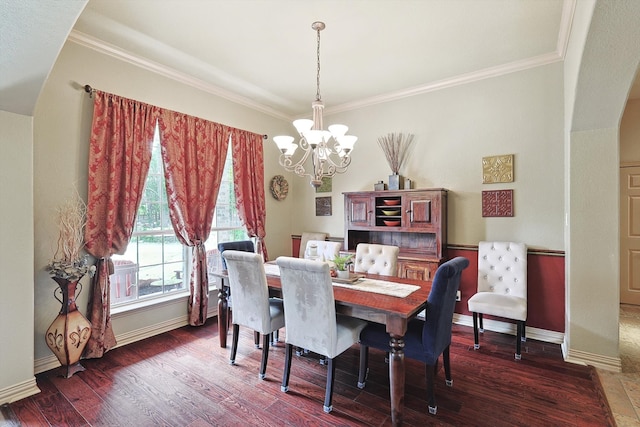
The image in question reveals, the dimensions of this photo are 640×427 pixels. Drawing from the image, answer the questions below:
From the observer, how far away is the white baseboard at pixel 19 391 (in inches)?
87.0

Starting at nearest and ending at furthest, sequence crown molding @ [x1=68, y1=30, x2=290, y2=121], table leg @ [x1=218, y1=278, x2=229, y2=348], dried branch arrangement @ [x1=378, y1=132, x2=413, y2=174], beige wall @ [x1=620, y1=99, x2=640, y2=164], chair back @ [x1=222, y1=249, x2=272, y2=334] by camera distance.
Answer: chair back @ [x1=222, y1=249, x2=272, y2=334], crown molding @ [x1=68, y1=30, x2=290, y2=121], table leg @ [x1=218, y1=278, x2=229, y2=348], dried branch arrangement @ [x1=378, y1=132, x2=413, y2=174], beige wall @ [x1=620, y1=99, x2=640, y2=164]

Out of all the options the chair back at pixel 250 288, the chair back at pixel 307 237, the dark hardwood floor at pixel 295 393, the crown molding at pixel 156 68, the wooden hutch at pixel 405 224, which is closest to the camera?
the dark hardwood floor at pixel 295 393

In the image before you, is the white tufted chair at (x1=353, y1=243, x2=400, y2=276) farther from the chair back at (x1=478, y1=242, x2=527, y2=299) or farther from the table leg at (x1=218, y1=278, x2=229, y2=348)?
the table leg at (x1=218, y1=278, x2=229, y2=348)

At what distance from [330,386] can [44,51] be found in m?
2.73

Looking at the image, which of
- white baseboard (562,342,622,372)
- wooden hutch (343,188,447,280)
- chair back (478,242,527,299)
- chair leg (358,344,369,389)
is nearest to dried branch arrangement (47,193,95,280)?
chair leg (358,344,369,389)

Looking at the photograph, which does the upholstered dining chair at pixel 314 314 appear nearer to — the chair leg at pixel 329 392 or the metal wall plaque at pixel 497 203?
the chair leg at pixel 329 392

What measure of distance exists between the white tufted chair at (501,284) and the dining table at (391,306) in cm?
81

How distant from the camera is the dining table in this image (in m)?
1.96

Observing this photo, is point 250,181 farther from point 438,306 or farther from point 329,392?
point 438,306

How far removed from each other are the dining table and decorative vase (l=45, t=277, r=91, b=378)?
1.56m

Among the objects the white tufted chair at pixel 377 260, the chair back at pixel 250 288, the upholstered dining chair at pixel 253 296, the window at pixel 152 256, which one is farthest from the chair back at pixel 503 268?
the window at pixel 152 256

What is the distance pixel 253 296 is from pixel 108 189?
1.71m

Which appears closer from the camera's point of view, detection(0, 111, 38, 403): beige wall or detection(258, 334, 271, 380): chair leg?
detection(0, 111, 38, 403): beige wall

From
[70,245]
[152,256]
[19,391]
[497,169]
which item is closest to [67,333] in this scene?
[19,391]
